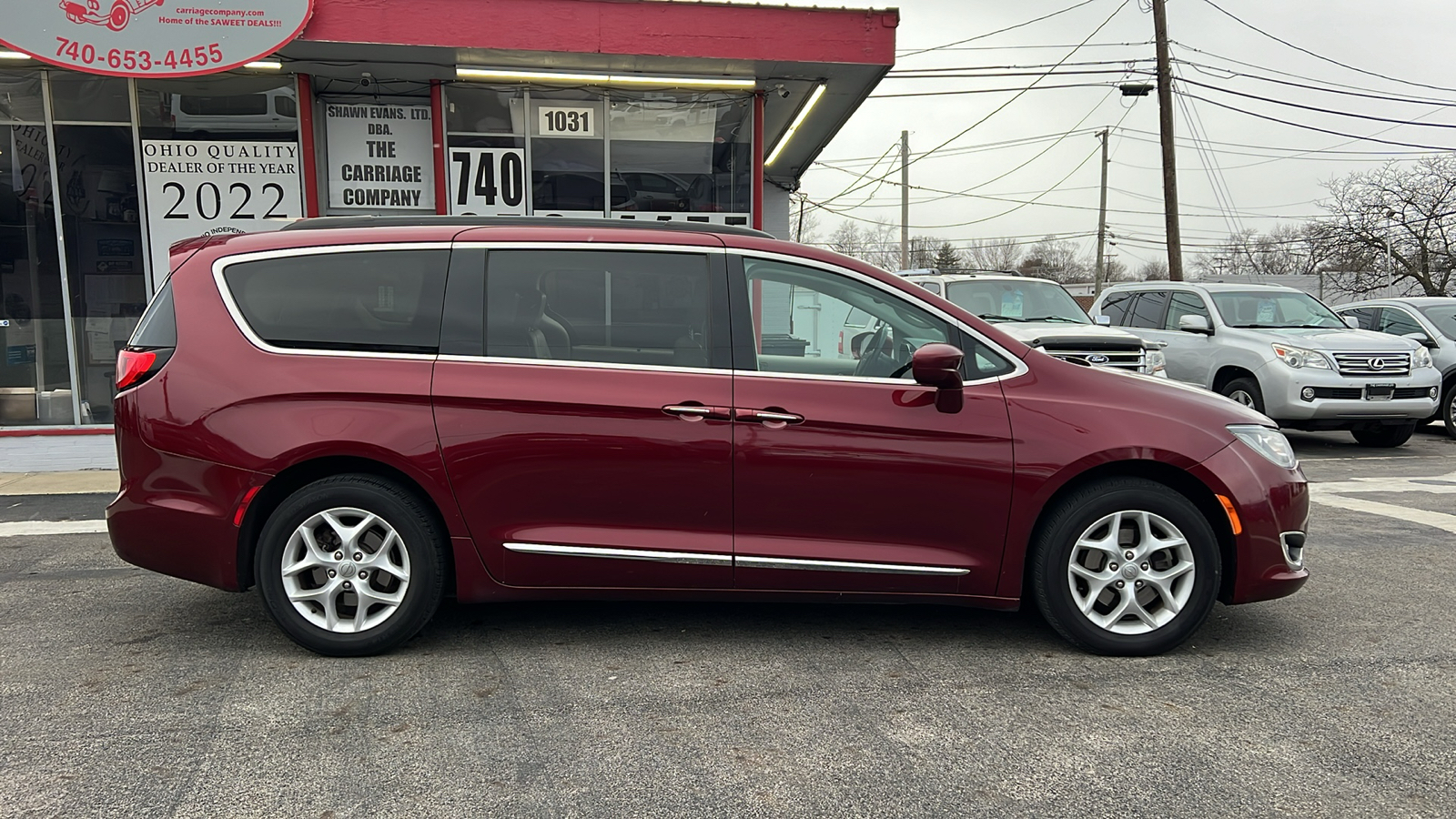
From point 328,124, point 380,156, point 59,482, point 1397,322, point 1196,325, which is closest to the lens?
point 59,482

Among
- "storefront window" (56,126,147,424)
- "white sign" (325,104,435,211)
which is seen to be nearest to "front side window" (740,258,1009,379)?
"white sign" (325,104,435,211)

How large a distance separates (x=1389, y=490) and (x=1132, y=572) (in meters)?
5.81

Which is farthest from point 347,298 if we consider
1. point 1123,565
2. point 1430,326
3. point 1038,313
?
point 1430,326

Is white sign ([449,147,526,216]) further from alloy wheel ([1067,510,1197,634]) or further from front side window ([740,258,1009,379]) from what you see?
alloy wheel ([1067,510,1197,634])

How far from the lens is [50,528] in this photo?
21.7 ft

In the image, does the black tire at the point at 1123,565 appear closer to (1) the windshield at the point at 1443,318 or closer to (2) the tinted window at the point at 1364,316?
(1) the windshield at the point at 1443,318

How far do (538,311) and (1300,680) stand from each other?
3.37 metres

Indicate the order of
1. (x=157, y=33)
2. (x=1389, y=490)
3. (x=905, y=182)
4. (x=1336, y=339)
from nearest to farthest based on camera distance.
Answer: (x=1389, y=490) < (x=157, y=33) < (x=1336, y=339) < (x=905, y=182)

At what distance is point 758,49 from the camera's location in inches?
369

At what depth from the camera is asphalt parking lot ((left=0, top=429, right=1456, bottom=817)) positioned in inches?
113

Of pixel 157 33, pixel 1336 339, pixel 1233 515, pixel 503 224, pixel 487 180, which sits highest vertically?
pixel 157 33

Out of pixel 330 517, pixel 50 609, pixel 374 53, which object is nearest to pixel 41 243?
pixel 374 53

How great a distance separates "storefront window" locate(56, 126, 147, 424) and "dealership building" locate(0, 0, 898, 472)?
2 cm

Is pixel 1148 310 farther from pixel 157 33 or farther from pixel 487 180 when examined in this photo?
pixel 157 33
